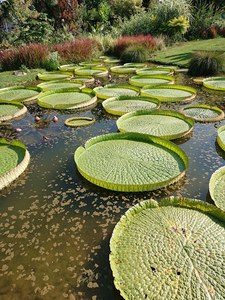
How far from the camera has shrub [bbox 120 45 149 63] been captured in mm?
9422

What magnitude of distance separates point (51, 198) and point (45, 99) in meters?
3.20

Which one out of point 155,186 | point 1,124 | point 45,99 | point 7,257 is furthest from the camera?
point 45,99

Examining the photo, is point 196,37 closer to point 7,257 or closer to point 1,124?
point 1,124

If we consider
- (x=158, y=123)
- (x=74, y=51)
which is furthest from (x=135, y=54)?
(x=158, y=123)

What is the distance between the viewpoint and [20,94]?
5.63 m

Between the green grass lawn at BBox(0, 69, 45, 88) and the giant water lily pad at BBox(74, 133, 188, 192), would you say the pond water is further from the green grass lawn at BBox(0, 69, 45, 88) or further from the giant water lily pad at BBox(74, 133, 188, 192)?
the green grass lawn at BBox(0, 69, 45, 88)

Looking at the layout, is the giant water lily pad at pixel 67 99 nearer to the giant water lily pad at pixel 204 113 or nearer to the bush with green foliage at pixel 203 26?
the giant water lily pad at pixel 204 113

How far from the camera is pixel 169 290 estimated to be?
1523 millimetres

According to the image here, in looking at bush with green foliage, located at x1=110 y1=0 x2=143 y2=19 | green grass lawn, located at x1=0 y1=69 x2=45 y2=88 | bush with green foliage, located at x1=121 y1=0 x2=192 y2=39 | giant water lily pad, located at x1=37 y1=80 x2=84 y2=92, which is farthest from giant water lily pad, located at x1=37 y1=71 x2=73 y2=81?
bush with green foliage, located at x1=110 y1=0 x2=143 y2=19

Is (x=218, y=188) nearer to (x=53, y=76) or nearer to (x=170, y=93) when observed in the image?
(x=170, y=93)

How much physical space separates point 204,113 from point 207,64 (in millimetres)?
3345

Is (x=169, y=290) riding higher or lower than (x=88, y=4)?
lower

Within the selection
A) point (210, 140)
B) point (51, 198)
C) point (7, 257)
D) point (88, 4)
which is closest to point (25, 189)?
point (51, 198)

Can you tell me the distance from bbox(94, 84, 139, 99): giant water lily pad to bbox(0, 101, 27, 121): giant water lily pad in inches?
61.6
